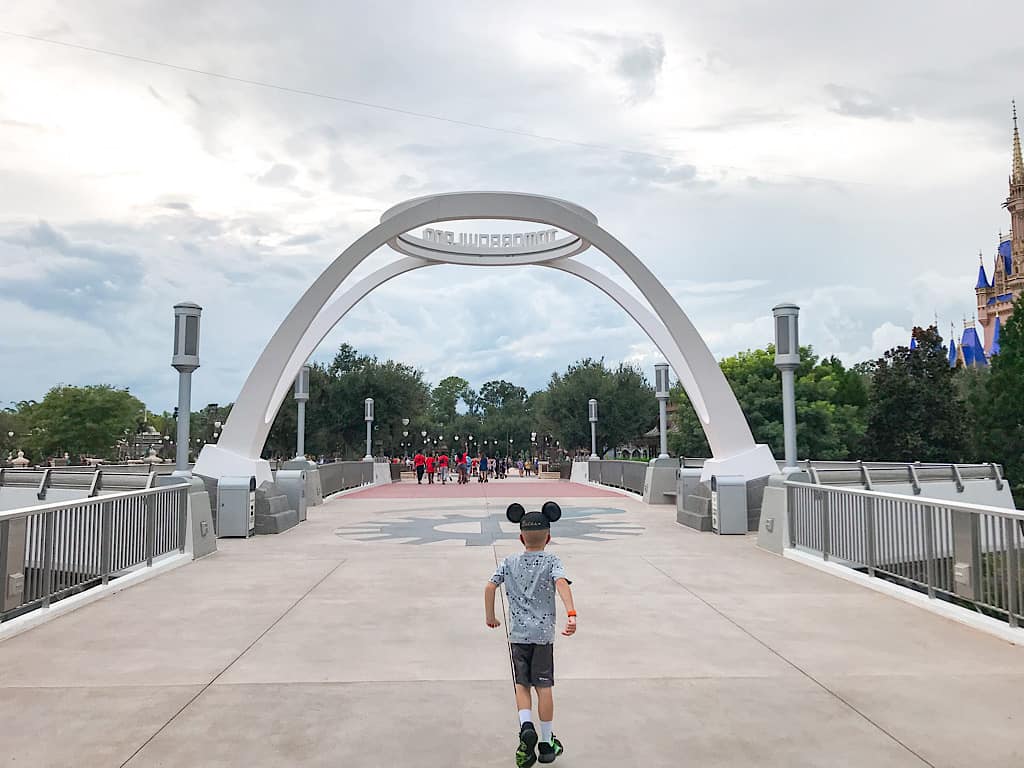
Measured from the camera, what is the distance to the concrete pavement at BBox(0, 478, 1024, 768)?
4.05 m

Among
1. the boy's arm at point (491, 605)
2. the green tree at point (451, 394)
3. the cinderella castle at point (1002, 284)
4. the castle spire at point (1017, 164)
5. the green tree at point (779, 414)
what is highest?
the castle spire at point (1017, 164)

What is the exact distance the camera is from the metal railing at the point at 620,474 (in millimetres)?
23562

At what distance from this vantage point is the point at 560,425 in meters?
59.9

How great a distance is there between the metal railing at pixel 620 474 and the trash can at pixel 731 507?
8234mm

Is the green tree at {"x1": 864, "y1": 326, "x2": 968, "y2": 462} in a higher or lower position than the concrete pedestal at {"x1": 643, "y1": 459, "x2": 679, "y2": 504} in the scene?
higher

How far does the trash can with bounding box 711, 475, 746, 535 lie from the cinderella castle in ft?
271

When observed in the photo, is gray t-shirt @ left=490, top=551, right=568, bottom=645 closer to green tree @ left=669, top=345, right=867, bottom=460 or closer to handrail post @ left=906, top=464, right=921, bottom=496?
handrail post @ left=906, top=464, right=921, bottom=496

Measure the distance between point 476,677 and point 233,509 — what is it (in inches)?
369

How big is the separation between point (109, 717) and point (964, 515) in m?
6.86

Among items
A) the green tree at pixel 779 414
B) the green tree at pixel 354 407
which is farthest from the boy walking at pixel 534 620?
the green tree at pixel 354 407

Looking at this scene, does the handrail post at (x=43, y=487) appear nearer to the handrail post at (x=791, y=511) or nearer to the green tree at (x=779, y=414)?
the handrail post at (x=791, y=511)

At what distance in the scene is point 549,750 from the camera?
12.6ft

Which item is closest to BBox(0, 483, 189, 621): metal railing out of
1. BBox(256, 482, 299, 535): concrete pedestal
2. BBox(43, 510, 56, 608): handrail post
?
BBox(43, 510, 56, 608): handrail post

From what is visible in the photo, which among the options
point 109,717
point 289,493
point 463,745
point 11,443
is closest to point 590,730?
point 463,745
